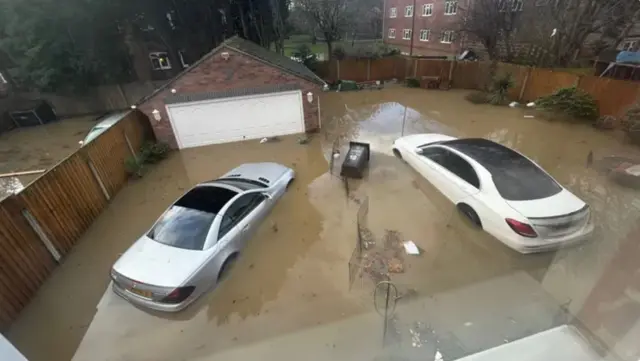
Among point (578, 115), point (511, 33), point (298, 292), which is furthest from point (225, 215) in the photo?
point (511, 33)

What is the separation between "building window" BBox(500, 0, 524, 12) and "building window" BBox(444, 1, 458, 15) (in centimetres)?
598

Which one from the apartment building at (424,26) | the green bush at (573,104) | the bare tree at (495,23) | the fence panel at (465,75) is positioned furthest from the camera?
the apartment building at (424,26)

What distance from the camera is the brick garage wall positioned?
9.66m

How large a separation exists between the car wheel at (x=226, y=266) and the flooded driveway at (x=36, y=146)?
27.9ft

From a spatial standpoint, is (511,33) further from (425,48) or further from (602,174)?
(602,174)

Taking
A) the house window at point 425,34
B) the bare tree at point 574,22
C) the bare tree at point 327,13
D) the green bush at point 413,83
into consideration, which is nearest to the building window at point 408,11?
the house window at point 425,34

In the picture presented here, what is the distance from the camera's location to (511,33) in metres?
16.2

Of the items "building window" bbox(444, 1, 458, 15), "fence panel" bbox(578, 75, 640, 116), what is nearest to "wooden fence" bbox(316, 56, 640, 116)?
"fence panel" bbox(578, 75, 640, 116)

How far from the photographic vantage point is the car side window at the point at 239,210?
16.1 ft

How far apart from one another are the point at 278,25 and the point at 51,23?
A: 41.9ft

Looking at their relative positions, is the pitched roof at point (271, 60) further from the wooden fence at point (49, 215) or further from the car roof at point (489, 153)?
the car roof at point (489, 153)

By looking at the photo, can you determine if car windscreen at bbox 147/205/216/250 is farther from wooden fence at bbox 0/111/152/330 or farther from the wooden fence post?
the wooden fence post

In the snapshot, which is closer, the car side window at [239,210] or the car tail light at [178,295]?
the car tail light at [178,295]

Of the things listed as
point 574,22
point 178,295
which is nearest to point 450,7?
point 574,22
